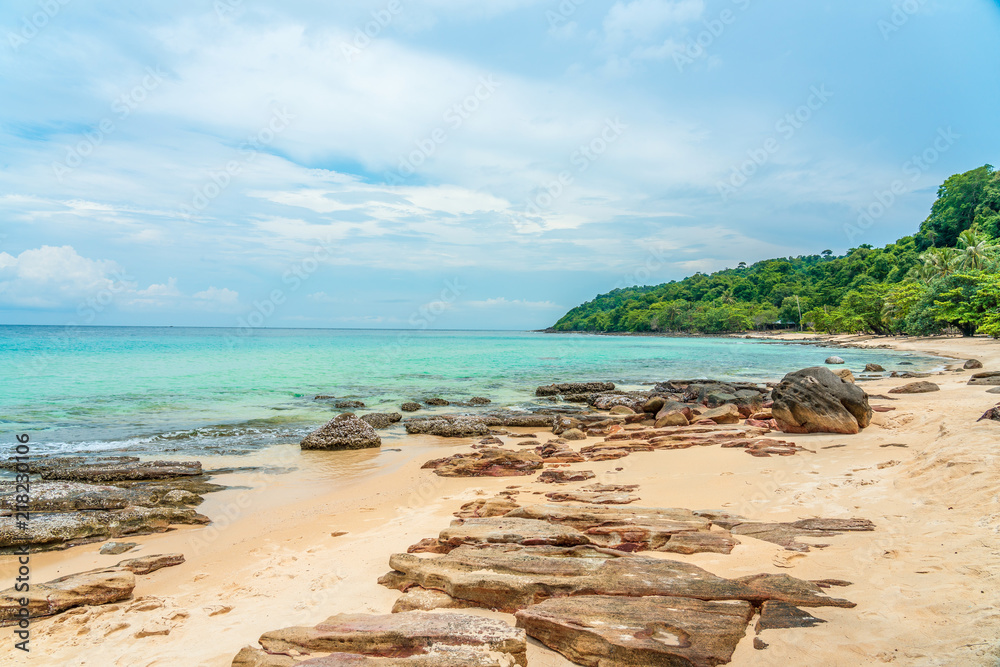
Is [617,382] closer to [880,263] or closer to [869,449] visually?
[869,449]

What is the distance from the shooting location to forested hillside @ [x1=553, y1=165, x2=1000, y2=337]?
160 ft

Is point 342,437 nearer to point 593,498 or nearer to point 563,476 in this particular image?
point 563,476

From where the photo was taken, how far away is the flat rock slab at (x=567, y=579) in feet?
13.0

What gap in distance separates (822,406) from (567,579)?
960cm

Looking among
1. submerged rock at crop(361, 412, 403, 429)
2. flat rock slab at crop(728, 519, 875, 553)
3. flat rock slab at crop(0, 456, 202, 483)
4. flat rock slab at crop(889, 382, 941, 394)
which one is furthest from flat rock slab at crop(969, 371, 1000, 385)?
flat rock slab at crop(0, 456, 202, 483)

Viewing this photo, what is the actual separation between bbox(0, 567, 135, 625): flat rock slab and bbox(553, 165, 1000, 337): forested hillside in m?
52.2

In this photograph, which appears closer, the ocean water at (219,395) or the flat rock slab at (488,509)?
the flat rock slab at (488,509)

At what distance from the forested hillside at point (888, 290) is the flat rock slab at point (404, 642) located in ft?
165

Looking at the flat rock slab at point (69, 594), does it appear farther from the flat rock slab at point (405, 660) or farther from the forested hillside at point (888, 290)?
the forested hillside at point (888, 290)

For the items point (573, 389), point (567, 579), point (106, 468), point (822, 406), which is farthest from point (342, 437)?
point (573, 389)

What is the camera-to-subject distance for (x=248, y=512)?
324 inches

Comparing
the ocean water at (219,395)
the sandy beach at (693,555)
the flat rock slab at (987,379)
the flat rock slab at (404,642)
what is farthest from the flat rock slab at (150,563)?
the flat rock slab at (987,379)

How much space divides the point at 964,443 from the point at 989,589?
478 cm

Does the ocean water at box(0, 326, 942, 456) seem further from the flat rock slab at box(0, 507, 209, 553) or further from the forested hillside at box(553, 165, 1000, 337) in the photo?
the forested hillside at box(553, 165, 1000, 337)
